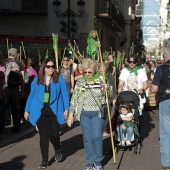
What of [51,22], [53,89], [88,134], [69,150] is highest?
[51,22]

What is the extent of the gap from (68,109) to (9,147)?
2.06 metres

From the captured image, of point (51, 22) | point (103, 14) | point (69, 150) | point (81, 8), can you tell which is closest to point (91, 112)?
point (69, 150)

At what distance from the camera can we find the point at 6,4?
2961 cm

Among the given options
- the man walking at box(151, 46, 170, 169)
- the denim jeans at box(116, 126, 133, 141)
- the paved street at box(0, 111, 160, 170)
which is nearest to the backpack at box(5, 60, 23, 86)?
the paved street at box(0, 111, 160, 170)

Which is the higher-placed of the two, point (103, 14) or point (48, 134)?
point (103, 14)

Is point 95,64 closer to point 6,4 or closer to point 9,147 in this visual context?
point 9,147

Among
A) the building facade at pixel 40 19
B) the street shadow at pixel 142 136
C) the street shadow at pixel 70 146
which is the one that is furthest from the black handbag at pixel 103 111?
the building facade at pixel 40 19

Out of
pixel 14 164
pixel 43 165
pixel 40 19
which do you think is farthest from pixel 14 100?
pixel 40 19

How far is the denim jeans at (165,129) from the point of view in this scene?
7.38 meters

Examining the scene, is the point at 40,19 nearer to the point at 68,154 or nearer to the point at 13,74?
the point at 13,74

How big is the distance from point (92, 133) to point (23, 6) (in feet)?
76.2

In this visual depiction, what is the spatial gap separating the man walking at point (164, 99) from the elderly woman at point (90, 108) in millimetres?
825

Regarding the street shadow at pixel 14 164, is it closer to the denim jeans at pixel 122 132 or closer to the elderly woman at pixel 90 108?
the elderly woman at pixel 90 108

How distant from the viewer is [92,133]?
7355 mm
